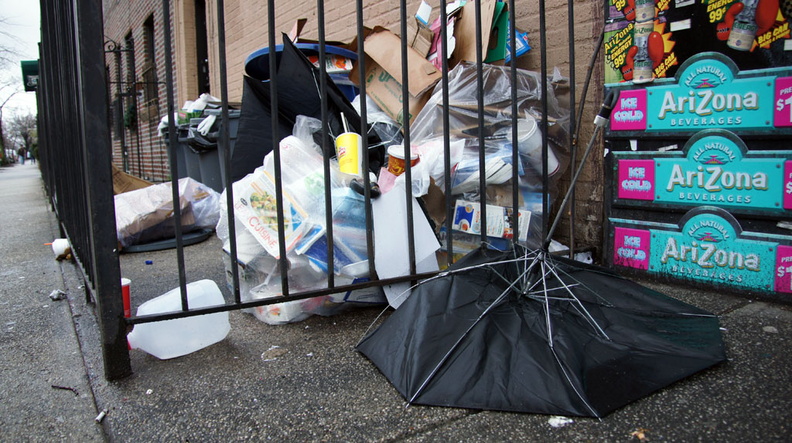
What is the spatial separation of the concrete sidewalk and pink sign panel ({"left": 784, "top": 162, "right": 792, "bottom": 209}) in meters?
0.42

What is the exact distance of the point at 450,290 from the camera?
1.70 m

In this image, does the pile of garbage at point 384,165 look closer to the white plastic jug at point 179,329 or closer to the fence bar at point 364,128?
the fence bar at point 364,128

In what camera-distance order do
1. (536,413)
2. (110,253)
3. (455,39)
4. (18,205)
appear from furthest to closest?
(18,205)
(455,39)
(110,253)
(536,413)

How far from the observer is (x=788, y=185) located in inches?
77.7

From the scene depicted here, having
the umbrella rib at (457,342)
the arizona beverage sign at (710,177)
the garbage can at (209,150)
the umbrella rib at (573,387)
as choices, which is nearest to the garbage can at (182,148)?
the garbage can at (209,150)

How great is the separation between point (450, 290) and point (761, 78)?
1517 millimetres

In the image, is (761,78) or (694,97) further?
(694,97)

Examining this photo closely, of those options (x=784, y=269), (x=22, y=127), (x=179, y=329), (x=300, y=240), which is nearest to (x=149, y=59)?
(x=300, y=240)

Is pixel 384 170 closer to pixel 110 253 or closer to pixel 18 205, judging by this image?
pixel 110 253

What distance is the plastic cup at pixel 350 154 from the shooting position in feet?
7.58

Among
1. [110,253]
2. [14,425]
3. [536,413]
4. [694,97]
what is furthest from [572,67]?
[14,425]

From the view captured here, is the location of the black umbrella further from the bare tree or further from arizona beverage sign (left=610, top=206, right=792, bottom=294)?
the bare tree

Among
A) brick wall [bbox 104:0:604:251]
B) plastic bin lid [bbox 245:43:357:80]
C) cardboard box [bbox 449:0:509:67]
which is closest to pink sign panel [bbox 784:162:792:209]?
brick wall [bbox 104:0:604:251]

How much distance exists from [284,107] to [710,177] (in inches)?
82.4
